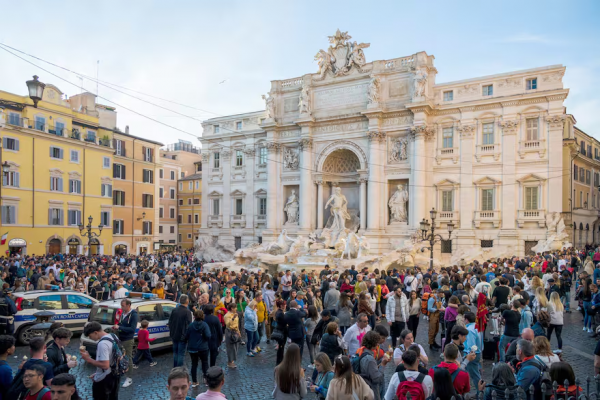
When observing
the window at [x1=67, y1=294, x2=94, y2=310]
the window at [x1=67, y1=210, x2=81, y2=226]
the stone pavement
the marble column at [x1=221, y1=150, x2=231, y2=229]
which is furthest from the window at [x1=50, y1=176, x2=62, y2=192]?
the stone pavement

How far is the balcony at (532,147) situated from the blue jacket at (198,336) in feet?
82.4

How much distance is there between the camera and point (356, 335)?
7297 mm

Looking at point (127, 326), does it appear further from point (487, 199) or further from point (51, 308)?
point (487, 199)

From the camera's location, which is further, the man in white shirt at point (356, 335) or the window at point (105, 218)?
the window at point (105, 218)

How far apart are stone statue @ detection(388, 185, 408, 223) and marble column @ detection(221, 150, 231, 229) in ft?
49.1

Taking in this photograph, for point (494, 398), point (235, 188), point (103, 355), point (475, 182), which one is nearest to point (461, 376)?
point (494, 398)

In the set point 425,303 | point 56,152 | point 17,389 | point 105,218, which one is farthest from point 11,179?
point 17,389

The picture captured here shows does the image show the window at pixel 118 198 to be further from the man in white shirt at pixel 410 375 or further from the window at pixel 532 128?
the man in white shirt at pixel 410 375

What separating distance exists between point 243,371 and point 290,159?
87.8 ft

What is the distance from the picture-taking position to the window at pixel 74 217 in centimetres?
3516

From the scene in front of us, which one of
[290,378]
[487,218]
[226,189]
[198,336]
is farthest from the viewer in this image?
[226,189]

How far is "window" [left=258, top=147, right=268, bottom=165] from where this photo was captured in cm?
3762

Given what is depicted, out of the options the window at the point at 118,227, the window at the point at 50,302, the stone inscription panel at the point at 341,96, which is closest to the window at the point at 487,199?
the stone inscription panel at the point at 341,96

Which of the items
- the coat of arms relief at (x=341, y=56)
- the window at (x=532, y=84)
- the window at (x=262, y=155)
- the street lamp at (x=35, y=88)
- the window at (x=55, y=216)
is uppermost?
the coat of arms relief at (x=341, y=56)
